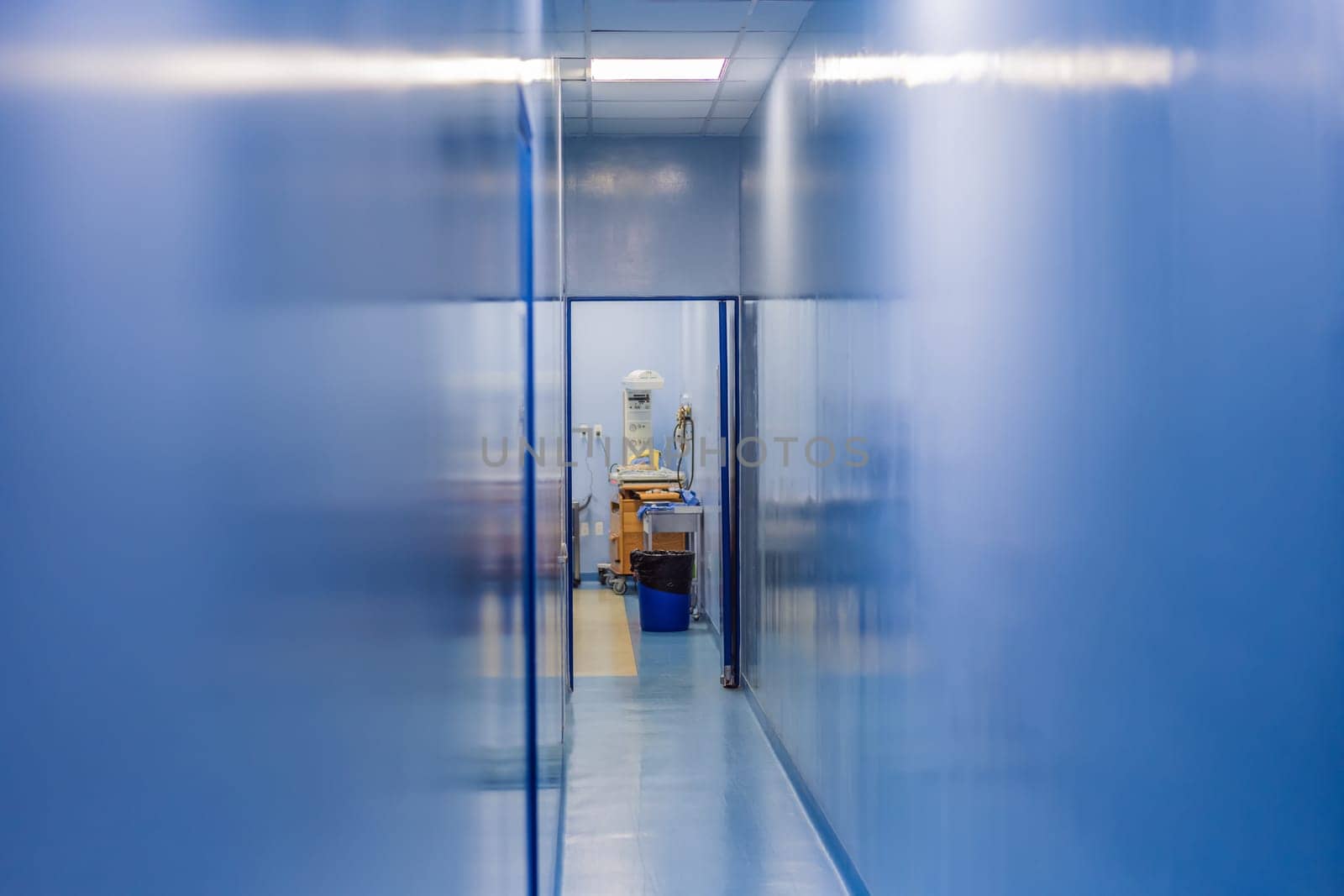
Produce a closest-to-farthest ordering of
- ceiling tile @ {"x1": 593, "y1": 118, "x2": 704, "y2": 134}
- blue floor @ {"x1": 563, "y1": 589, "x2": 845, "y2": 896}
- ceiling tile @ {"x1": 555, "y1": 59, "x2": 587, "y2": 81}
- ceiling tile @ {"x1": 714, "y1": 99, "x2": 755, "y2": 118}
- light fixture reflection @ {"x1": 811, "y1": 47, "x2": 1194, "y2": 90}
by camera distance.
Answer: light fixture reflection @ {"x1": 811, "y1": 47, "x2": 1194, "y2": 90} → blue floor @ {"x1": 563, "y1": 589, "x2": 845, "y2": 896} → ceiling tile @ {"x1": 555, "y1": 59, "x2": 587, "y2": 81} → ceiling tile @ {"x1": 714, "y1": 99, "x2": 755, "y2": 118} → ceiling tile @ {"x1": 593, "y1": 118, "x2": 704, "y2": 134}

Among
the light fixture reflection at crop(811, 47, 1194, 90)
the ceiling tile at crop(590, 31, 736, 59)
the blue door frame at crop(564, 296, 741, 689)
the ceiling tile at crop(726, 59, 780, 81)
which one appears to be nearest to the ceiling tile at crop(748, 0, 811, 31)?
the ceiling tile at crop(590, 31, 736, 59)

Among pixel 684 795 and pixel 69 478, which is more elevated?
pixel 69 478

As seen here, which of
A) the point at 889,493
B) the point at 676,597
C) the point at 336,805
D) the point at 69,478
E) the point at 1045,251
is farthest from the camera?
the point at 676,597

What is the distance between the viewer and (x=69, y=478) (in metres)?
0.32

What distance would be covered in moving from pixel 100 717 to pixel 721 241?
228 inches

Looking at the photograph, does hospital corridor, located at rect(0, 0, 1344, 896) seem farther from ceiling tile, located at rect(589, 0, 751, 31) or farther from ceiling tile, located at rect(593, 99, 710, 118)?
ceiling tile, located at rect(593, 99, 710, 118)

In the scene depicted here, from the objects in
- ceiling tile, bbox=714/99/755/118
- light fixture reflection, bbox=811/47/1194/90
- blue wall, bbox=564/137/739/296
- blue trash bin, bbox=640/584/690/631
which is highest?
ceiling tile, bbox=714/99/755/118

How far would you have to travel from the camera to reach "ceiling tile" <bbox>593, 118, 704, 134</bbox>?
565 centimetres

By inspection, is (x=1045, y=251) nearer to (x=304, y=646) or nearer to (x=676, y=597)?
(x=304, y=646)

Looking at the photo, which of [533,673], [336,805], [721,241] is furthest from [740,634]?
[336,805]

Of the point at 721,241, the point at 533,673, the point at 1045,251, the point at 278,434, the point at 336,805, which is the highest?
the point at 721,241

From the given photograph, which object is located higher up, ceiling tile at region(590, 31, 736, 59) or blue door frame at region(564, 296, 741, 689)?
ceiling tile at region(590, 31, 736, 59)

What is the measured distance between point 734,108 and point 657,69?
0.73m

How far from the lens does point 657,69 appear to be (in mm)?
4855
